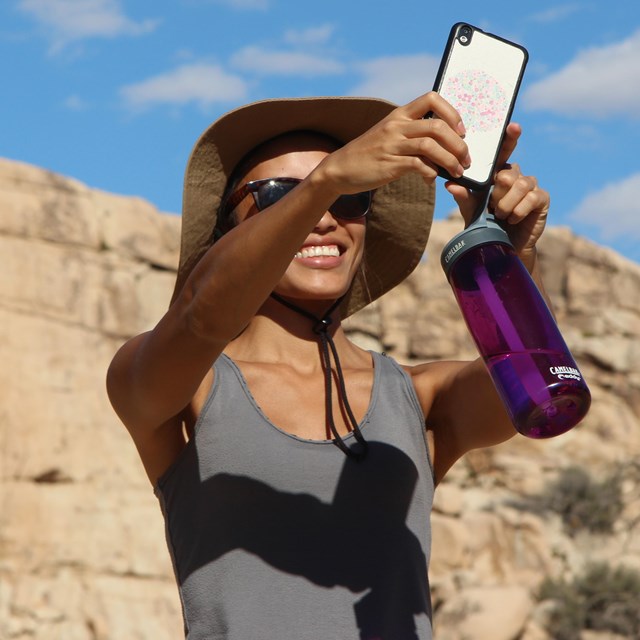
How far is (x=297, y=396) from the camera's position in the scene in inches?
80.3

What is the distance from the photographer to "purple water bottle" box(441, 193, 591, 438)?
157 centimetres

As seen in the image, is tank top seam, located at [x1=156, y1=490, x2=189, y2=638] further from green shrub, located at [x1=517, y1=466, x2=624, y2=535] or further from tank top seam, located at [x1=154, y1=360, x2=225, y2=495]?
green shrub, located at [x1=517, y1=466, x2=624, y2=535]

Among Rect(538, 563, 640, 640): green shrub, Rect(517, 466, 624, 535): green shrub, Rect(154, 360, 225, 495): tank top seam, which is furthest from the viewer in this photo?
Rect(517, 466, 624, 535): green shrub

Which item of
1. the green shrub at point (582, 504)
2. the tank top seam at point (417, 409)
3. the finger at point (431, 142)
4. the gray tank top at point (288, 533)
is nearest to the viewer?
the finger at point (431, 142)

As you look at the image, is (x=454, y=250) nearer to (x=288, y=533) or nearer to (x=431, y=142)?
(x=431, y=142)

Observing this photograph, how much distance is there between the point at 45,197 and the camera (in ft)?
44.1

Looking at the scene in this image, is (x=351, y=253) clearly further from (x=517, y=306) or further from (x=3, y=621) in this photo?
(x=3, y=621)

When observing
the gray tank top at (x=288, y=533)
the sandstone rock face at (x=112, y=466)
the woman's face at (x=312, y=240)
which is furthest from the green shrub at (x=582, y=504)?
the gray tank top at (x=288, y=533)

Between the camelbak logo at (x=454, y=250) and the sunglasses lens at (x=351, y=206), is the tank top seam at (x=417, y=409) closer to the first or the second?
the sunglasses lens at (x=351, y=206)

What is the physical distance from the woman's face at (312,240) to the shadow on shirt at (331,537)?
340 millimetres

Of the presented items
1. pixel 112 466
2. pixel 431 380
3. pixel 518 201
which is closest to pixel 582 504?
pixel 112 466

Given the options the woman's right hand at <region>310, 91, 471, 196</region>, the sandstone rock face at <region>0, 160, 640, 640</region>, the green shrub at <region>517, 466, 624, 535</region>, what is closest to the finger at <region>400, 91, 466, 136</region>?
the woman's right hand at <region>310, 91, 471, 196</region>

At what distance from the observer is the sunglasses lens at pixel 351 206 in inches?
82.0

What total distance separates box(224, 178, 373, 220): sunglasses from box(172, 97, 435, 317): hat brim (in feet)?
0.34
